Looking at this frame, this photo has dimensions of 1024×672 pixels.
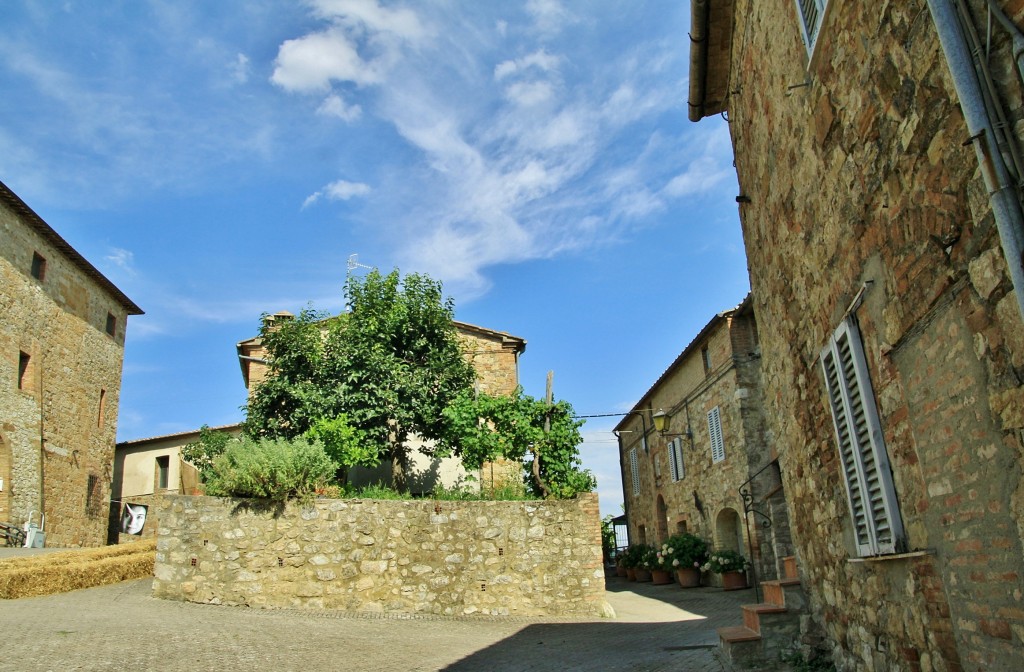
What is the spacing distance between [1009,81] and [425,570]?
1016 centimetres

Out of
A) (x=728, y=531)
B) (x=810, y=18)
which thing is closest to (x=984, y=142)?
(x=810, y=18)

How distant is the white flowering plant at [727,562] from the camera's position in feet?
53.2

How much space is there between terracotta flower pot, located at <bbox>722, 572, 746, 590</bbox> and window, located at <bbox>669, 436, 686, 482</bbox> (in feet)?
15.0

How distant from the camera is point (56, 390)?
67.7ft

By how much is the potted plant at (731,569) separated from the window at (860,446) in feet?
41.5

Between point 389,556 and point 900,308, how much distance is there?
9.14m

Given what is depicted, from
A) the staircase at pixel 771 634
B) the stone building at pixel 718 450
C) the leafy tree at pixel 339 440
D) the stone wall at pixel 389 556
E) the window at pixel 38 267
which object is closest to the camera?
the staircase at pixel 771 634

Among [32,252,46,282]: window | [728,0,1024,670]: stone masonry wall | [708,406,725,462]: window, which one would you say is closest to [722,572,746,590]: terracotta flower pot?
[708,406,725,462]: window

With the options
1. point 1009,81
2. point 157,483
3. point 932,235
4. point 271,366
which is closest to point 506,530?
point 271,366

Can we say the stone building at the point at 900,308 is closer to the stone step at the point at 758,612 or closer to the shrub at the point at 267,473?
the stone step at the point at 758,612

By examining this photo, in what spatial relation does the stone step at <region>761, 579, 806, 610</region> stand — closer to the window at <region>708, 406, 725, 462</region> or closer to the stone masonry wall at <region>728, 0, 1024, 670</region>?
the stone masonry wall at <region>728, 0, 1024, 670</region>

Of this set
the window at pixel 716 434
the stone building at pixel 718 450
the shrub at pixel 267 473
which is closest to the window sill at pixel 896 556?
the shrub at pixel 267 473

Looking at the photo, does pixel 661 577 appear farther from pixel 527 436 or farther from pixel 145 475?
pixel 145 475

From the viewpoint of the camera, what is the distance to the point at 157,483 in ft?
83.1
